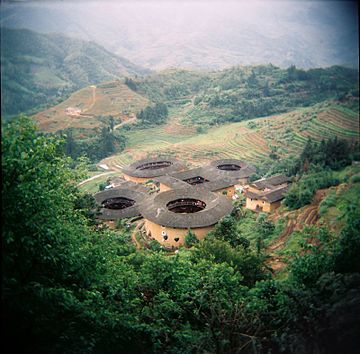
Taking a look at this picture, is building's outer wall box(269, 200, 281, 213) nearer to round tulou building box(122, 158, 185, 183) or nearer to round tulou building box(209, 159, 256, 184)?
round tulou building box(209, 159, 256, 184)

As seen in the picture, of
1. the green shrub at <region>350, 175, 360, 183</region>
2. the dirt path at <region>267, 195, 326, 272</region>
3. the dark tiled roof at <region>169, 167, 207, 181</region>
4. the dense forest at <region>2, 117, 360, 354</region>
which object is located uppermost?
the dense forest at <region>2, 117, 360, 354</region>

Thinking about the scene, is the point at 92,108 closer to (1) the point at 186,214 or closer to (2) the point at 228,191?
(2) the point at 228,191

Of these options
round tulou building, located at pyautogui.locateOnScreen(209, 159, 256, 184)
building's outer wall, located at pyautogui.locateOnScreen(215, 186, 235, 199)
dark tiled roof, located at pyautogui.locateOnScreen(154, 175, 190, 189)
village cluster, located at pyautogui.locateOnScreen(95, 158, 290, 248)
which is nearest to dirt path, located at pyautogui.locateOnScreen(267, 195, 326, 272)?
village cluster, located at pyautogui.locateOnScreen(95, 158, 290, 248)

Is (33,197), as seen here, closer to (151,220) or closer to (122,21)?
(151,220)

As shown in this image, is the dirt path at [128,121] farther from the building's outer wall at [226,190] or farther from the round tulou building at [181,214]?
the round tulou building at [181,214]

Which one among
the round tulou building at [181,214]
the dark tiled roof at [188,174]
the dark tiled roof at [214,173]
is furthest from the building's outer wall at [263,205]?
the dark tiled roof at [188,174]

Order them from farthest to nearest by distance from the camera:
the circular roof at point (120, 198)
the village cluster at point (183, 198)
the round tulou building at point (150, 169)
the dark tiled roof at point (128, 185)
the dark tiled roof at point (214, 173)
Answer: the round tulou building at point (150, 169)
the dark tiled roof at point (214, 173)
the dark tiled roof at point (128, 185)
the circular roof at point (120, 198)
the village cluster at point (183, 198)
